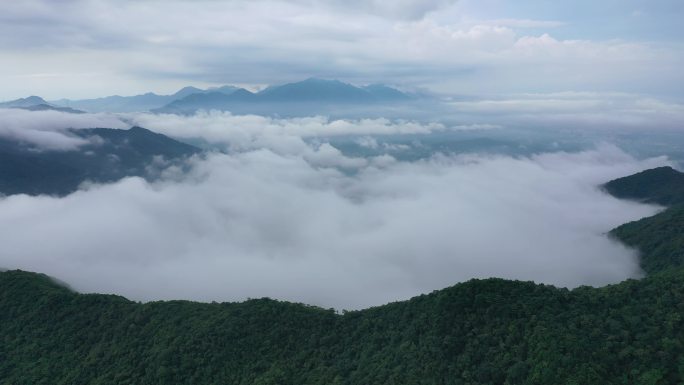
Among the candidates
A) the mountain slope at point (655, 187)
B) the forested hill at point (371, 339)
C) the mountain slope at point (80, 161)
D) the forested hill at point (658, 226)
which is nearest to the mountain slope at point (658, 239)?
the forested hill at point (658, 226)

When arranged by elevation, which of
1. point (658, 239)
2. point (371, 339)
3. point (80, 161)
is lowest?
point (371, 339)

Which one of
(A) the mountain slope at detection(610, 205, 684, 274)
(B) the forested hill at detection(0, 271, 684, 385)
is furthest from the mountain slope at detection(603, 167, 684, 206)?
(B) the forested hill at detection(0, 271, 684, 385)

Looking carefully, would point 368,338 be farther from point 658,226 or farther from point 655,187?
point 655,187

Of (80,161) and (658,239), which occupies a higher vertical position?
(80,161)

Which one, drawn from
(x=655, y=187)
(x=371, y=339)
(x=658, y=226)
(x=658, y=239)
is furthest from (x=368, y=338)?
(x=655, y=187)

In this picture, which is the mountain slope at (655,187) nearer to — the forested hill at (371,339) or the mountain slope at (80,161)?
the forested hill at (371,339)

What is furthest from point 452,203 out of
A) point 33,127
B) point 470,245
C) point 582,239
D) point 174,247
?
point 33,127

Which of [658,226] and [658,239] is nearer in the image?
[658,239]
